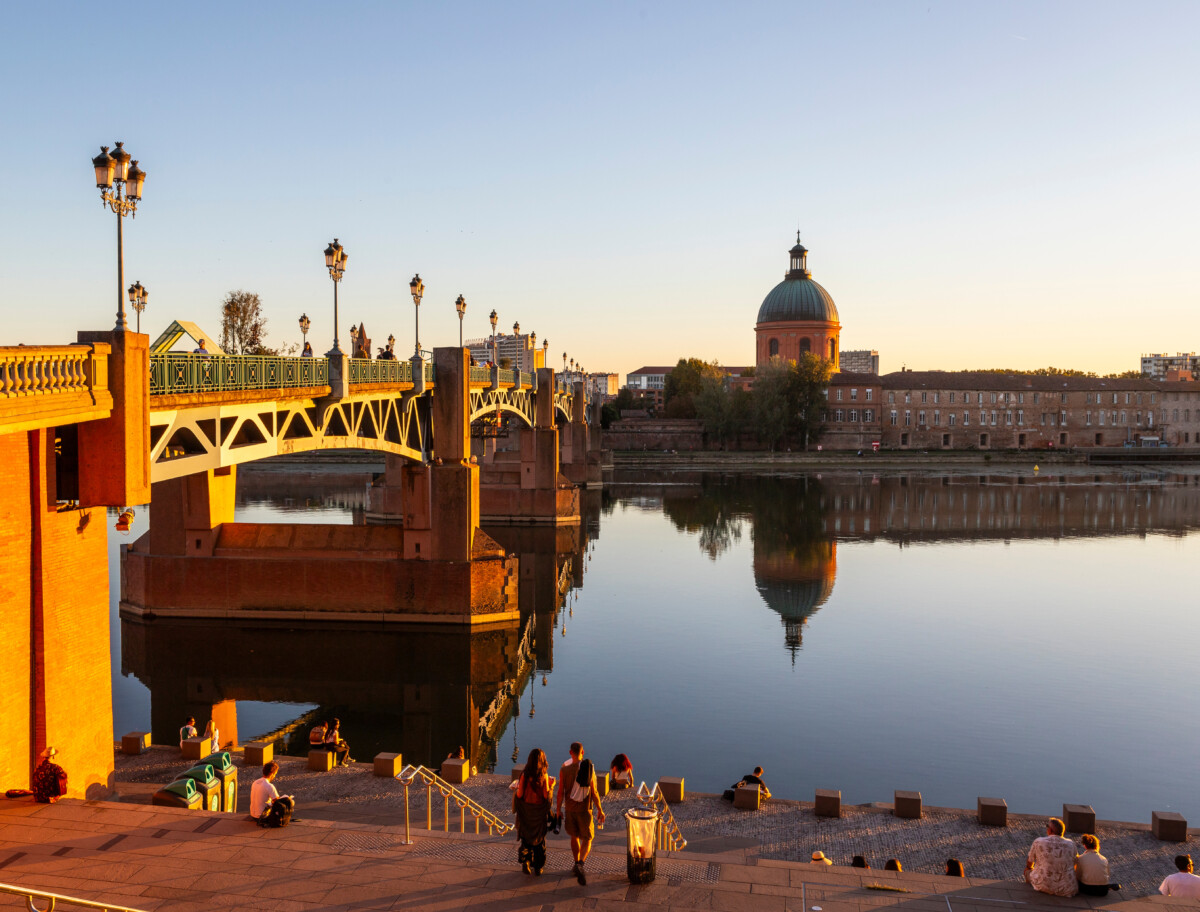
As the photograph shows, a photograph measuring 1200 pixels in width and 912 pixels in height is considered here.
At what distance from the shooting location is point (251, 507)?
6081cm

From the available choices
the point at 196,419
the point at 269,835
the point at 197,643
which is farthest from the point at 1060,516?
the point at 269,835

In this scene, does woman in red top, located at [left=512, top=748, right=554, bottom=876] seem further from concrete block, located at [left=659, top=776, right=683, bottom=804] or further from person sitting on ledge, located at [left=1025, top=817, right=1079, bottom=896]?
concrete block, located at [left=659, top=776, right=683, bottom=804]

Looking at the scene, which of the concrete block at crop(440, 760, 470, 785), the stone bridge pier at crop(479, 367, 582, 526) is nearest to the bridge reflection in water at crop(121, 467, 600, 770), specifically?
the concrete block at crop(440, 760, 470, 785)

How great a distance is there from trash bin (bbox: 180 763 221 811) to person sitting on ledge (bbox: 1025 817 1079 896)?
954cm

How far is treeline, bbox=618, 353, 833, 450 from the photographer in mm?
105812

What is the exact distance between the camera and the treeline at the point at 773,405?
105812mm

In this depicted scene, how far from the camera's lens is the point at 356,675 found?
82.7ft

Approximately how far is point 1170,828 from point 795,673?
532 inches

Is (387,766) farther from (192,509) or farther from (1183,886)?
(192,509)

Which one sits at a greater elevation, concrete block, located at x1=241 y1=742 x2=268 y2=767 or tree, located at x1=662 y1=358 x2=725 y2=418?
tree, located at x1=662 y1=358 x2=725 y2=418

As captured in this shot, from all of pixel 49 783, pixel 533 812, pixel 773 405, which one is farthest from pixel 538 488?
pixel 773 405

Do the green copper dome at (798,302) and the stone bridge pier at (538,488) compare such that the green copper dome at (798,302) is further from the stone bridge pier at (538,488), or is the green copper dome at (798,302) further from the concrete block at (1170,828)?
the concrete block at (1170,828)

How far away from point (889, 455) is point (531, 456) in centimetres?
6074

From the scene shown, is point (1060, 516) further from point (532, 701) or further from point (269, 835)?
point (269, 835)
